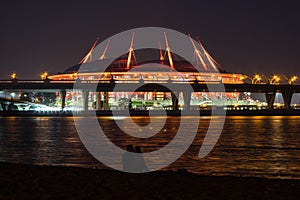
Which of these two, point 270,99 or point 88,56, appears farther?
point 88,56

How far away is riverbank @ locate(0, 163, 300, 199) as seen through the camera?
13.0 meters

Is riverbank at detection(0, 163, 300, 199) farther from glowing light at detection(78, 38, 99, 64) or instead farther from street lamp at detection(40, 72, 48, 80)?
glowing light at detection(78, 38, 99, 64)

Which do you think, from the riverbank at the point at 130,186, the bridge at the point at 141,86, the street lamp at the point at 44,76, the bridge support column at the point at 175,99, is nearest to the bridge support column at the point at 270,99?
the bridge at the point at 141,86

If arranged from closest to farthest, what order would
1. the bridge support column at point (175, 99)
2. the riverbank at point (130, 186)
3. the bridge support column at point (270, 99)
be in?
1. the riverbank at point (130, 186)
2. the bridge support column at point (175, 99)
3. the bridge support column at point (270, 99)

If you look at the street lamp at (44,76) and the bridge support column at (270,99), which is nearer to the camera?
the street lamp at (44,76)

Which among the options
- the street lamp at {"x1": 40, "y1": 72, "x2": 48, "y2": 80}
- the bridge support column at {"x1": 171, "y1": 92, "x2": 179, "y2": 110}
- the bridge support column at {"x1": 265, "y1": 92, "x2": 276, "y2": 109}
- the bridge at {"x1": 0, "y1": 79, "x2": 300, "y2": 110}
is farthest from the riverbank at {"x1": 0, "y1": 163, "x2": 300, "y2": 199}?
the bridge support column at {"x1": 265, "y1": 92, "x2": 276, "y2": 109}

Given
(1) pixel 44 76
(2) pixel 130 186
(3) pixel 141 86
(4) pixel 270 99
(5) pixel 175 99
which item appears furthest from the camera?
(1) pixel 44 76

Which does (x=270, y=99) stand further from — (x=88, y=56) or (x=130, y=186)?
(x=130, y=186)

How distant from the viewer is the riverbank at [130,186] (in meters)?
13.0

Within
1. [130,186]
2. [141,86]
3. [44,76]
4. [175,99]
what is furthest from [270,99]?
[130,186]

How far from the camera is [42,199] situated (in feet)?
40.6

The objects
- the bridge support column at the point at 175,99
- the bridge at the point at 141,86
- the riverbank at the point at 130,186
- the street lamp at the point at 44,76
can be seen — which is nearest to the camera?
the riverbank at the point at 130,186

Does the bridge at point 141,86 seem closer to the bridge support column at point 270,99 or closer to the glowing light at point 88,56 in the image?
the bridge support column at point 270,99

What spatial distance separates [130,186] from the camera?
14266 mm
